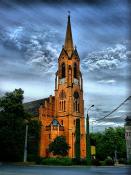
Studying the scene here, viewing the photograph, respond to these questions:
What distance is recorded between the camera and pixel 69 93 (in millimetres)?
64312

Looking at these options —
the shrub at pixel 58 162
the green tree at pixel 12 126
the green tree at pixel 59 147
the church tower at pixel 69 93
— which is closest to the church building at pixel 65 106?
the church tower at pixel 69 93

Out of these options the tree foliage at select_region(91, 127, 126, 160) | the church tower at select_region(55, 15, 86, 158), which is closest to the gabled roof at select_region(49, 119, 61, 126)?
the church tower at select_region(55, 15, 86, 158)

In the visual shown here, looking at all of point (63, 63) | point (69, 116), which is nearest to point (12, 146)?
point (69, 116)

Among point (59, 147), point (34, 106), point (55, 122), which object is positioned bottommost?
point (59, 147)

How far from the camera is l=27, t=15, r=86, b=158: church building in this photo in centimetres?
5994

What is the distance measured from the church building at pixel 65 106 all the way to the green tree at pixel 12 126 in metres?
15.6

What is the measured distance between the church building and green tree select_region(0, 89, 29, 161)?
15.6 metres

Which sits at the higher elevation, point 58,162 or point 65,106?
point 65,106

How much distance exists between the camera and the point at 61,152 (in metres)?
52.5

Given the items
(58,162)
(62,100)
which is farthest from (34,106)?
(58,162)

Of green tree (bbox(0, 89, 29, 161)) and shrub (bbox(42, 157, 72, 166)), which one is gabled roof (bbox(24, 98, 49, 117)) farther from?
shrub (bbox(42, 157, 72, 166))

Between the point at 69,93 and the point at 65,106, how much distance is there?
130 inches

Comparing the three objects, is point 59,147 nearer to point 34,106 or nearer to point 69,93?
point 69,93

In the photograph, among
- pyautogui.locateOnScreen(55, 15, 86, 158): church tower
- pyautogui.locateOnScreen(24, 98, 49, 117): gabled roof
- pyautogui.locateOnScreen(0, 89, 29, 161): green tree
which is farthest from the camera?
pyautogui.locateOnScreen(24, 98, 49, 117): gabled roof
